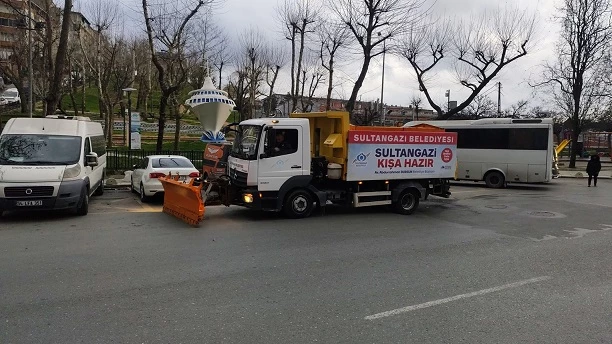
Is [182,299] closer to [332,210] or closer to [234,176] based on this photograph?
[234,176]

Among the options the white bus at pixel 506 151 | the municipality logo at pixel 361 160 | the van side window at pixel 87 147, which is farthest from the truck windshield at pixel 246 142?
the white bus at pixel 506 151

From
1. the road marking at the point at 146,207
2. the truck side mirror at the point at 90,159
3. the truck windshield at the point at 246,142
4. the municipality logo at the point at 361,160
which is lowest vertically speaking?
the road marking at the point at 146,207

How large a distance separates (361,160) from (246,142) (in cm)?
Answer: 289

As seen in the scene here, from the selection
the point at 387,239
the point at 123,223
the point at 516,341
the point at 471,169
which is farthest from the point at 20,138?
the point at 471,169

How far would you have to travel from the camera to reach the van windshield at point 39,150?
10.5 metres

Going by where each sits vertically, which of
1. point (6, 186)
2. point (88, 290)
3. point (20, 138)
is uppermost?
point (20, 138)

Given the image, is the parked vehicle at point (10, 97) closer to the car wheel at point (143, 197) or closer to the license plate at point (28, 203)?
the car wheel at point (143, 197)

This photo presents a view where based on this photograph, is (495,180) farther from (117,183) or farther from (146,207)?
(117,183)

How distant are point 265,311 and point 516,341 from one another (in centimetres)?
247

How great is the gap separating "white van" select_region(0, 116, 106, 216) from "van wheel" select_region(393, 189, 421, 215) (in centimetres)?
780

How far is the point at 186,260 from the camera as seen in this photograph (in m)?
7.05

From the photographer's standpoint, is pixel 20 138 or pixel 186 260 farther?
pixel 20 138

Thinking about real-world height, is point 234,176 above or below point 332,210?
above

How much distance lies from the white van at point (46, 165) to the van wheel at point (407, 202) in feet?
25.6
